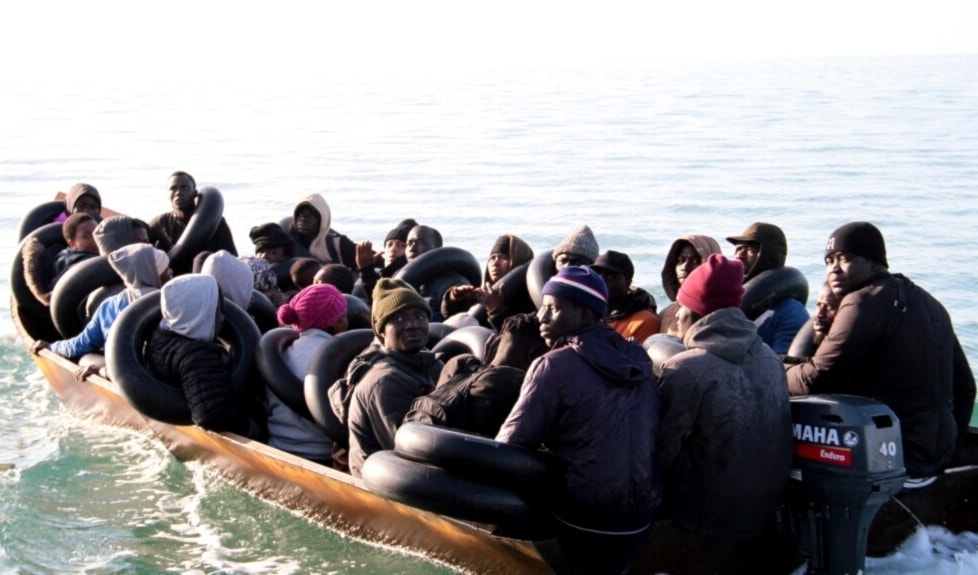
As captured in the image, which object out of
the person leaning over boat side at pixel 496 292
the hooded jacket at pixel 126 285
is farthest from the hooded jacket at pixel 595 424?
the hooded jacket at pixel 126 285

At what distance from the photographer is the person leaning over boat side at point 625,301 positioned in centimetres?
672

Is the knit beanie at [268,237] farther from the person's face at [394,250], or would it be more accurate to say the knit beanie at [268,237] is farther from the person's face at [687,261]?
the person's face at [687,261]

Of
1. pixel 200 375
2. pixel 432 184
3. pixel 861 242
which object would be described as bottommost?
pixel 432 184

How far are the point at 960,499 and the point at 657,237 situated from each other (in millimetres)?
13488

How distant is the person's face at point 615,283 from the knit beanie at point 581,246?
0.31 metres

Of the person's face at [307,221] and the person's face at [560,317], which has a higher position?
the person's face at [560,317]

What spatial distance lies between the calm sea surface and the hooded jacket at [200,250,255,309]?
109cm

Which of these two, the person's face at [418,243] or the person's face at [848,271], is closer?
the person's face at [848,271]

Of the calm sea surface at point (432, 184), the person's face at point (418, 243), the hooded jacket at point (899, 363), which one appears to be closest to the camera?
the hooded jacket at point (899, 363)

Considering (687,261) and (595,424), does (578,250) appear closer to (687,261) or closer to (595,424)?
(687,261)

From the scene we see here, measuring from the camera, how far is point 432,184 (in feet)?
78.9

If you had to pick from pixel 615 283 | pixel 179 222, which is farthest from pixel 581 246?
pixel 179 222

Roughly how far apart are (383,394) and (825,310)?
2.09 meters

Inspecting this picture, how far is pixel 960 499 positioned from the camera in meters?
5.98
